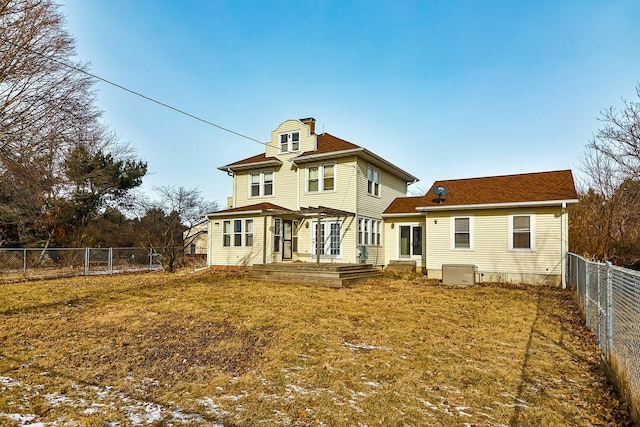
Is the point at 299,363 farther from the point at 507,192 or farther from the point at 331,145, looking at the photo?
the point at 331,145

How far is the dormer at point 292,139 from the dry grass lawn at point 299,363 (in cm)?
1003

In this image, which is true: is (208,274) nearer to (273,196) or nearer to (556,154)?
(273,196)

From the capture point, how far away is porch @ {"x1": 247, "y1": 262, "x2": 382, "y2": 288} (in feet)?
45.6

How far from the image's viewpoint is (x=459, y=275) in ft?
46.9

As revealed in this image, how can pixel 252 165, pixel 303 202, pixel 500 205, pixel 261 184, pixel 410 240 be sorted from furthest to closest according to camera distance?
pixel 261 184 → pixel 252 165 → pixel 410 240 → pixel 303 202 → pixel 500 205

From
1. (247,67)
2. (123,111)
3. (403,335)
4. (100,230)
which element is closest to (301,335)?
(403,335)

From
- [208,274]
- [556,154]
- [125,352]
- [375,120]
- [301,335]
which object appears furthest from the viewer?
[556,154]

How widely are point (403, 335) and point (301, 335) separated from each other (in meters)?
1.98

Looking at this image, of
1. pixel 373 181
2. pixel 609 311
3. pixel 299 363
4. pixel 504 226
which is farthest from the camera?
pixel 373 181

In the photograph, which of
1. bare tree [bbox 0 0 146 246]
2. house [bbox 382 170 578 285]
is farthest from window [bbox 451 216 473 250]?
bare tree [bbox 0 0 146 246]

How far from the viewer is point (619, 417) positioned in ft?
12.9

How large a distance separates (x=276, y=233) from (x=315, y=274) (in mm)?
4888

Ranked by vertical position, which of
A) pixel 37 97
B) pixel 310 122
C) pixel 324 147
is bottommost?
pixel 324 147

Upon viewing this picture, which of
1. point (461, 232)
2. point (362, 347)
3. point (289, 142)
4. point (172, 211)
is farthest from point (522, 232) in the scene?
point (172, 211)
